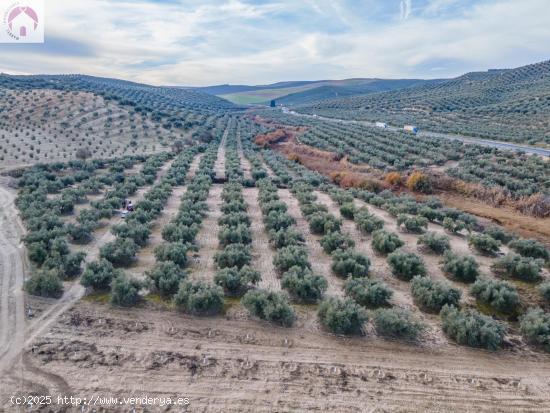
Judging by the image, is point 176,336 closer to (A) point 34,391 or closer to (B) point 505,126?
(A) point 34,391

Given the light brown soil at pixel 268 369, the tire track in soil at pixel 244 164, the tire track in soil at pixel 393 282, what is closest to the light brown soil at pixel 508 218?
the tire track in soil at pixel 393 282

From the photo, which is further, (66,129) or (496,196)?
(66,129)

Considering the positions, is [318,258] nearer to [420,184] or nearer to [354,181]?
[354,181]

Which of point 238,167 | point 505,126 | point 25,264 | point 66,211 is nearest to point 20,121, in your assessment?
point 238,167

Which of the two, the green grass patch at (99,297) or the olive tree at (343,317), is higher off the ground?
the olive tree at (343,317)

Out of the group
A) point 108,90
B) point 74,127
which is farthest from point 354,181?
point 108,90

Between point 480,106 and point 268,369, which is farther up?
point 480,106

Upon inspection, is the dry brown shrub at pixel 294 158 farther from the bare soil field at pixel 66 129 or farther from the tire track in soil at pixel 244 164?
the bare soil field at pixel 66 129

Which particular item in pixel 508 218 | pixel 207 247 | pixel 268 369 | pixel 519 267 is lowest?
pixel 268 369
